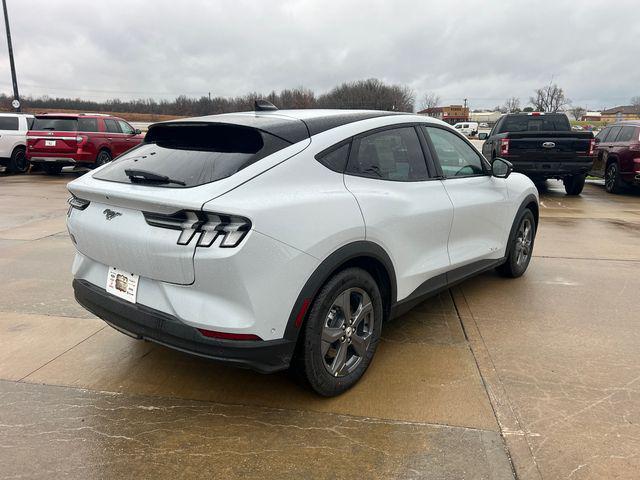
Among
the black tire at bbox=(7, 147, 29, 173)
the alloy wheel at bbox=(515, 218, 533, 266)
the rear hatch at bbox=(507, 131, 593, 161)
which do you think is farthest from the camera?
the black tire at bbox=(7, 147, 29, 173)

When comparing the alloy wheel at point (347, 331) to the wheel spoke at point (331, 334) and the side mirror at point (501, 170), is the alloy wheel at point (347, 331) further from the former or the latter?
the side mirror at point (501, 170)

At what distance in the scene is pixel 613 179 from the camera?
12336 mm

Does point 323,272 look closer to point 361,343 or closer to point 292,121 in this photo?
point 361,343

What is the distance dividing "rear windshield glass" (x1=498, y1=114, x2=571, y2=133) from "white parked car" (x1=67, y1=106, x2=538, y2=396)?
9.99 meters

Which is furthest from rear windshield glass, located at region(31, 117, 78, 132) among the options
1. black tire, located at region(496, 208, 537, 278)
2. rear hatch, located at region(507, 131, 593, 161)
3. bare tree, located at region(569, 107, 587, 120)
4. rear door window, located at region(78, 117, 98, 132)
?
bare tree, located at region(569, 107, 587, 120)

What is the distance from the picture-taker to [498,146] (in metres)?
11.1

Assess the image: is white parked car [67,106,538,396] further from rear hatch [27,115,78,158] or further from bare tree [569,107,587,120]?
bare tree [569,107,587,120]

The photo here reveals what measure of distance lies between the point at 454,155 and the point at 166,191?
255cm

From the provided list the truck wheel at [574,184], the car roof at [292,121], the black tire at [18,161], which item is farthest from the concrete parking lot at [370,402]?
the black tire at [18,161]

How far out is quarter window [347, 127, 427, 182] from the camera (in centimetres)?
314

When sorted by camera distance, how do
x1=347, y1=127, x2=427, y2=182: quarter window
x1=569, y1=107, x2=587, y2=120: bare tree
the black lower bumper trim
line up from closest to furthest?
1. the black lower bumper trim
2. x1=347, y1=127, x2=427, y2=182: quarter window
3. x1=569, y1=107, x2=587, y2=120: bare tree

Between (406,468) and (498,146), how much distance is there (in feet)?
32.7

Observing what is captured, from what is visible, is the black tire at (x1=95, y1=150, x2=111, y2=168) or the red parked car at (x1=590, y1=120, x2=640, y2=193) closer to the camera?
the red parked car at (x1=590, y1=120, x2=640, y2=193)

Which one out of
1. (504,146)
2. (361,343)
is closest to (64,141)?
(504,146)
